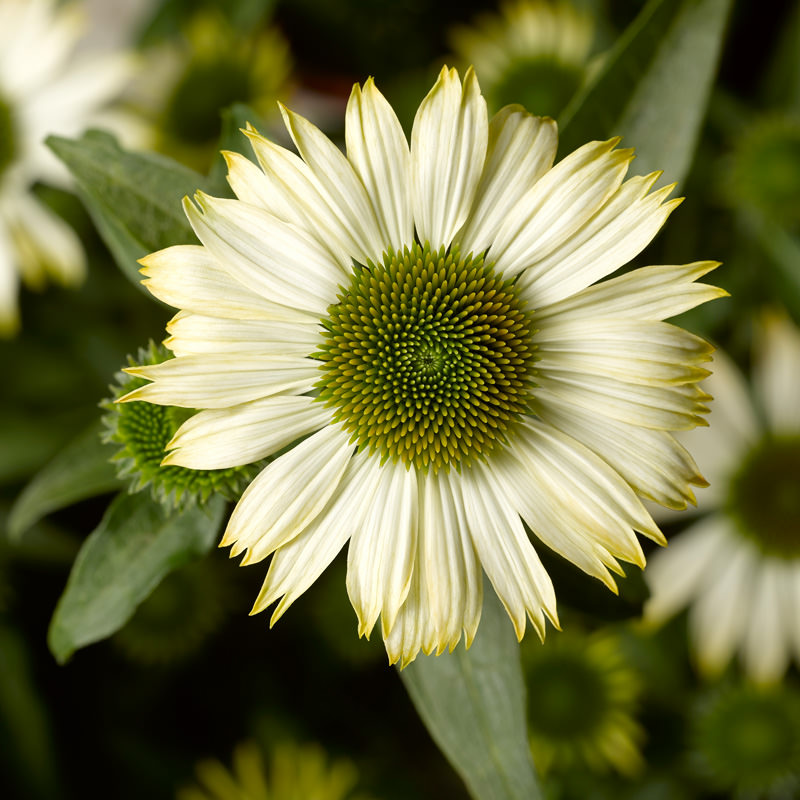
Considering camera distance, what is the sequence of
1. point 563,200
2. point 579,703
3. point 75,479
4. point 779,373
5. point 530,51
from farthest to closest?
point 530,51, point 779,373, point 579,703, point 75,479, point 563,200

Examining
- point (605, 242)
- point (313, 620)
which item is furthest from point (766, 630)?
point (605, 242)

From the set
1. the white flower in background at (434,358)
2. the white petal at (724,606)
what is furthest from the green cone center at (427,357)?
the white petal at (724,606)

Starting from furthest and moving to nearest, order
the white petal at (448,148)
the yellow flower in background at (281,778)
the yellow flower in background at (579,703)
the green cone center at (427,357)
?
the yellow flower in background at (281,778) < the yellow flower in background at (579,703) < the green cone center at (427,357) < the white petal at (448,148)

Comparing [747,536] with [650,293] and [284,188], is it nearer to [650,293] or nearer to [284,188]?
[650,293]

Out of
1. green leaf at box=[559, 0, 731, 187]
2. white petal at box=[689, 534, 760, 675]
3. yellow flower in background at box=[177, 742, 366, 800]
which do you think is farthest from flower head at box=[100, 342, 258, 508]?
white petal at box=[689, 534, 760, 675]

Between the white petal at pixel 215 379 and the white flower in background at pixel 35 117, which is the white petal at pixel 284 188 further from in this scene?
the white flower in background at pixel 35 117

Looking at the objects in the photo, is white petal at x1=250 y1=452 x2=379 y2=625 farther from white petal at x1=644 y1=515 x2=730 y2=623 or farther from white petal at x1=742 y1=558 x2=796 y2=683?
white petal at x1=742 y1=558 x2=796 y2=683

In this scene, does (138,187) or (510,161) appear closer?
Result: (510,161)
